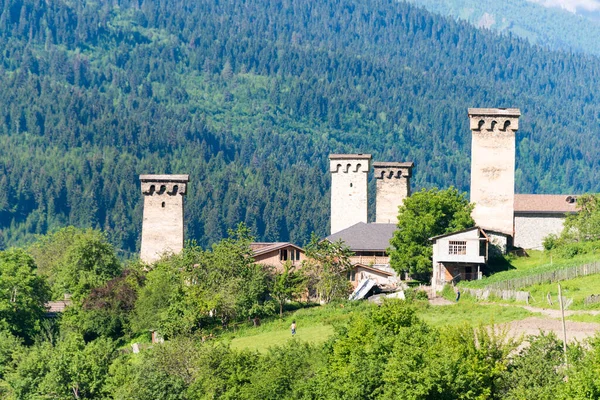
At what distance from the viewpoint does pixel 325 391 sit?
56750 mm

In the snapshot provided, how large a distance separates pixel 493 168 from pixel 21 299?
29618 millimetres

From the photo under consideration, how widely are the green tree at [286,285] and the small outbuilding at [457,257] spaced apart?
7707 millimetres

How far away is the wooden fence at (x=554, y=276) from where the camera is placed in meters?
75.8

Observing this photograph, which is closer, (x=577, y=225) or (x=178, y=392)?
(x=178, y=392)

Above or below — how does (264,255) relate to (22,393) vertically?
above

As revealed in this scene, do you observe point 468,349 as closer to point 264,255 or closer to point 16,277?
point 264,255

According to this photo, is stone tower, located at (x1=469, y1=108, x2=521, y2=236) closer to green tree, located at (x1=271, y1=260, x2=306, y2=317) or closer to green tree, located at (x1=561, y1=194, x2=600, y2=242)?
green tree, located at (x1=561, y1=194, x2=600, y2=242)

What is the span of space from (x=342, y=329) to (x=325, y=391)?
763 cm

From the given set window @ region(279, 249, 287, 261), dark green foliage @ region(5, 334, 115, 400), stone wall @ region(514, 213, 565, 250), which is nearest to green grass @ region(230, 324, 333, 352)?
dark green foliage @ region(5, 334, 115, 400)

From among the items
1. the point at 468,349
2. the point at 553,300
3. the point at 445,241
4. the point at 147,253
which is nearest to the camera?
the point at 468,349

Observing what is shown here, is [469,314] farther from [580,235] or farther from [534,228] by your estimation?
[534,228]

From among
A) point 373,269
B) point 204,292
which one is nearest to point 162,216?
point 204,292

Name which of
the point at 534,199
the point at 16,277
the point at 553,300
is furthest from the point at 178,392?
the point at 534,199

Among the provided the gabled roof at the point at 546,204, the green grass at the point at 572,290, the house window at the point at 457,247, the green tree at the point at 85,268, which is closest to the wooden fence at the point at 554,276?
the green grass at the point at 572,290
